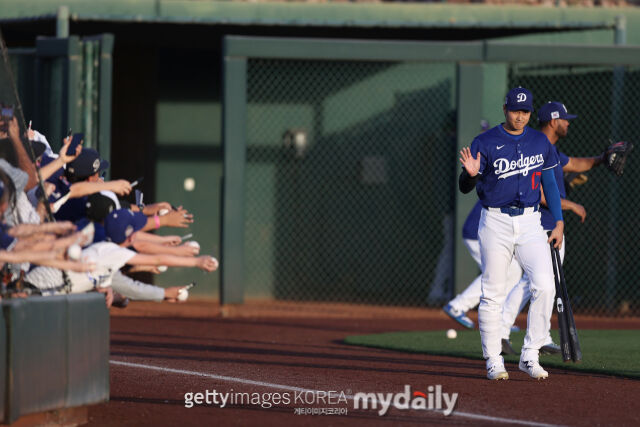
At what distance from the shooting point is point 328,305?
53.0ft

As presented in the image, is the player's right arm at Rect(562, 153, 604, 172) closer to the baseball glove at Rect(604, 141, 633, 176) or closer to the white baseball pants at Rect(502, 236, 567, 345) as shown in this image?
the baseball glove at Rect(604, 141, 633, 176)

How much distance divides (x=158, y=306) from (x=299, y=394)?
27.9 ft

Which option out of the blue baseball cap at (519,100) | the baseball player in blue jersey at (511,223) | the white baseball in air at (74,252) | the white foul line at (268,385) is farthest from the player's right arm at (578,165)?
the white baseball in air at (74,252)

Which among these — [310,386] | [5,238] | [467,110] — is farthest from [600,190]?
[5,238]

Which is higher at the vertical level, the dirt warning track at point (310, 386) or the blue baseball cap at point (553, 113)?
the blue baseball cap at point (553, 113)

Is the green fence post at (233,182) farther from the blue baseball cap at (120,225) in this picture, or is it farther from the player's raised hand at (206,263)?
the player's raised hand at (206,263)

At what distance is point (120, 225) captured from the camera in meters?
6.87

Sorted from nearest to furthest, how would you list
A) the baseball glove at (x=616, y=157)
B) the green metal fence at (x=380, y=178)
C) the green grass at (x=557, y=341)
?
the green grass at (x=557, y=341) → the baseball glove at (x=616, y=157) → the green metal fence at (x=380, y=178)

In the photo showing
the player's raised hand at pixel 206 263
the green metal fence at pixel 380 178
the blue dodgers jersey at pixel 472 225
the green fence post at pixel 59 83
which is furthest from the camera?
the green metal fence at pixel 380 178

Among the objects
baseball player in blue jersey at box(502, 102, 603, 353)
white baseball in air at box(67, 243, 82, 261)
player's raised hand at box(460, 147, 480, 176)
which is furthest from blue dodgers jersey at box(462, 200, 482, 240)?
white baseball in air at box(67, 243, 82, 261)

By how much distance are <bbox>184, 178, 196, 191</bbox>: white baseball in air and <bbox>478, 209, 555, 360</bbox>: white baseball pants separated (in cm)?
974

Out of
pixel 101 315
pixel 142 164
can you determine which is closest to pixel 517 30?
pixel 142 164

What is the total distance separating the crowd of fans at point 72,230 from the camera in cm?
613

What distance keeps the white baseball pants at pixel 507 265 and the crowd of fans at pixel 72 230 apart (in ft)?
7.51
